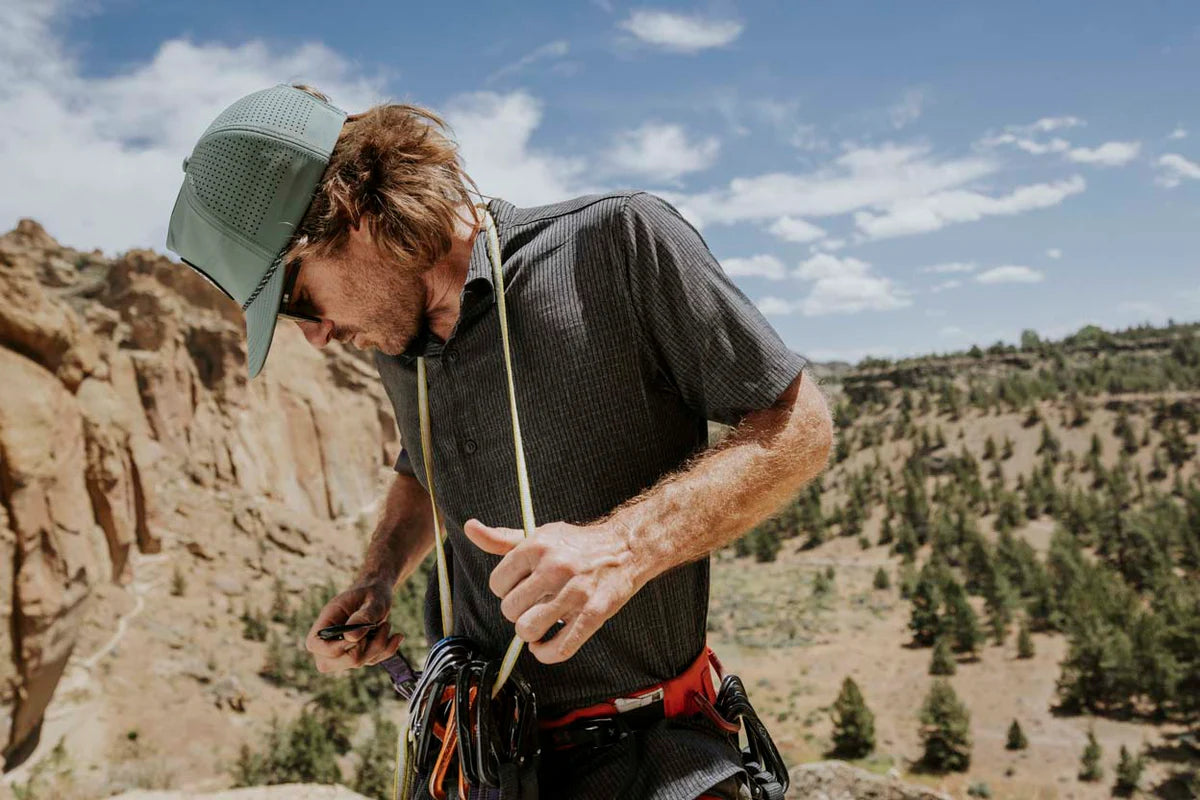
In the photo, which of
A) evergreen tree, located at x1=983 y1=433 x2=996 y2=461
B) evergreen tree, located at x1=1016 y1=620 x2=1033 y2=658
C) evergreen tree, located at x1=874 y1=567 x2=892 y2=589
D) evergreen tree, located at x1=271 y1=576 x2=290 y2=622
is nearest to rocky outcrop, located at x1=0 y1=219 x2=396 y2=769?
evergreen tree, located at x1=271 y1=576 x2=290 y2=622

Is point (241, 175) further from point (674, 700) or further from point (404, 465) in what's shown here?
point (674, 700)

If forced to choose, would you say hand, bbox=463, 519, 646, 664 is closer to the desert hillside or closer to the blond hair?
the blond hair

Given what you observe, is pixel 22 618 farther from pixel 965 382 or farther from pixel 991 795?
pixel 965 382

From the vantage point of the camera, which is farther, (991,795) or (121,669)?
(991,795)

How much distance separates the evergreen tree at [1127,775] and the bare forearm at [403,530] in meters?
22.0

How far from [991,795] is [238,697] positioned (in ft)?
54.4

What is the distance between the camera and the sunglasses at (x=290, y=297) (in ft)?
5.19

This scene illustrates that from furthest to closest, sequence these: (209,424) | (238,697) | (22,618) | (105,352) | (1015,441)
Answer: (1015,441)
(209,424)
(105,352)
(238,697)
(22,618)

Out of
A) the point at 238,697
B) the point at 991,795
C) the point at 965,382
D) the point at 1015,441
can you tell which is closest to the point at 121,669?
the point at 238,697

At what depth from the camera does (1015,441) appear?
58031 millimetres

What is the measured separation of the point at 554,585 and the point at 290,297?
2.86ft

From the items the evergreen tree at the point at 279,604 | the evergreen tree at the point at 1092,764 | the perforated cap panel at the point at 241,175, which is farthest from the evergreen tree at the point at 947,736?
the perforated cap panel at the point at 241,175

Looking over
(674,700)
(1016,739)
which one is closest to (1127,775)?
(1016,739)

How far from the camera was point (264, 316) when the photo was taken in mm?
1617
